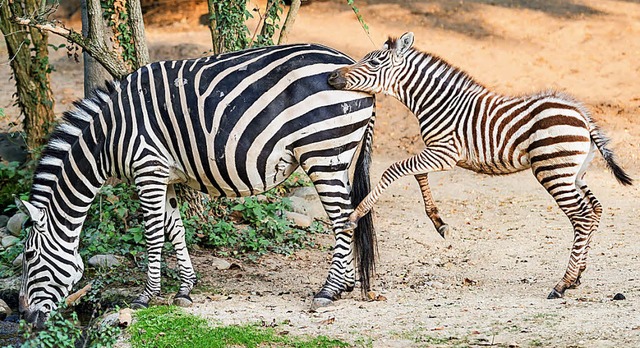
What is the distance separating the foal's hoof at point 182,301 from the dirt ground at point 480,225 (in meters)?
0.14

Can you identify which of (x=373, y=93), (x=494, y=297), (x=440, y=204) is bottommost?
(x=440, y=204)

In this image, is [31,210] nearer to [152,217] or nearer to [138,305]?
[152,217]

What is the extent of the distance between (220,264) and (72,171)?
197 centimetres

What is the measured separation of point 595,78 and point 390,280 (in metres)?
8.11

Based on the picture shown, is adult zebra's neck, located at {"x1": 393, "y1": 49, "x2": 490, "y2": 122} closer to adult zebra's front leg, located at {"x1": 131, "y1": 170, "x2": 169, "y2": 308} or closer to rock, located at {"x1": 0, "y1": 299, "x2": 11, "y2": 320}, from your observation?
adult zebra's front leg, located at {"x1": 131, "y1": 170, "x2": 169, "y2": 308}

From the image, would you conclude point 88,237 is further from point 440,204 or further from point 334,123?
point 440,204

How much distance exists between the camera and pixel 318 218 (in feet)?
32.6

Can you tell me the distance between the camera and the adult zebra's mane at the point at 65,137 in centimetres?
711

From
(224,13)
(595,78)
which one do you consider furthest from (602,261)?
(595,78)

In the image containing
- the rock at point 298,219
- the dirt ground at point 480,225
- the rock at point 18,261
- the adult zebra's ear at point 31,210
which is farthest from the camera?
the rock at point 298,219

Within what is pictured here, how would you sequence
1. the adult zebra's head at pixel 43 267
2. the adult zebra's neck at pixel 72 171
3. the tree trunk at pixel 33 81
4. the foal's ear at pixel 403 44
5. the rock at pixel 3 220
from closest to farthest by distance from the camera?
the adult zebra's head at pixel 43 267 → the adult zebra's neck at pixel 72 171 → the foal's ear at pixel 403 44 → the rock at pixel 3 220 → the tree trunk at pixel 33 81

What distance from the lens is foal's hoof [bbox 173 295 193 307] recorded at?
7132mm

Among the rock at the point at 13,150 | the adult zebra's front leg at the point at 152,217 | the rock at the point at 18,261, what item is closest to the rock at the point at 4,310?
the rock at the point at 18,261

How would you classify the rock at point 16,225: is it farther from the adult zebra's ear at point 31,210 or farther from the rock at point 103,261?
the adult zebra's ear at point 31,210
